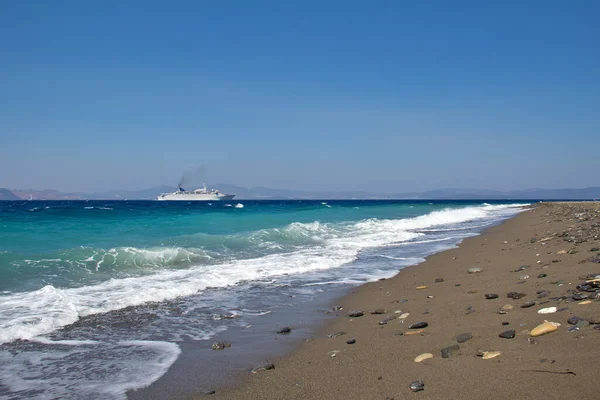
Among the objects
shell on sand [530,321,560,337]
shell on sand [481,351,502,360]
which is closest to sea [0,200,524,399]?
shell on sand [481,351,502,360]

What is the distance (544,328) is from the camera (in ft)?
15.2

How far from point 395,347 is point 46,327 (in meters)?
5.02

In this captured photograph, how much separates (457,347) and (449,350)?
11 cm

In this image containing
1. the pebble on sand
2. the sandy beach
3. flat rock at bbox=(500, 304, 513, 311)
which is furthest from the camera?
the pebble on sand

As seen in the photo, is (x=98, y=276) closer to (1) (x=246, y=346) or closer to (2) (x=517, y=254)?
(1) (x=246, y=346)

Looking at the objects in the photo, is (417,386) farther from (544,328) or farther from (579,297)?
(579,297)

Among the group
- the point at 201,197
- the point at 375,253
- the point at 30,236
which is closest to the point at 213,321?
the point at 375,253

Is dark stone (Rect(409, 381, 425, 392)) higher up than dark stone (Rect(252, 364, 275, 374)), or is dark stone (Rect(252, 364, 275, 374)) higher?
dark stone (Rect(409, 381, 425, 392))

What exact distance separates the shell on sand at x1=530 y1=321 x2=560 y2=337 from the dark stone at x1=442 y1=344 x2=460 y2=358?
77 cm

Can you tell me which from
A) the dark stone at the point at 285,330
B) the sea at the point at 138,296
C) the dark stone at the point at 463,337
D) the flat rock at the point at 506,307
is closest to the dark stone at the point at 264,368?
the sea at the point at 138,296

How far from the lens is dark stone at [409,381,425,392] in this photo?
3.79 metres

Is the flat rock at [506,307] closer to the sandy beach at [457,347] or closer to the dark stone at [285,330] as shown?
the sandy beach at [457,347]

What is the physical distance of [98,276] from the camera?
451 inches

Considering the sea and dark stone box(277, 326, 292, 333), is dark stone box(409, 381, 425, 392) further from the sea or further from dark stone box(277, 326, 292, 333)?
dark stone box(277, 326, 292, 333)
